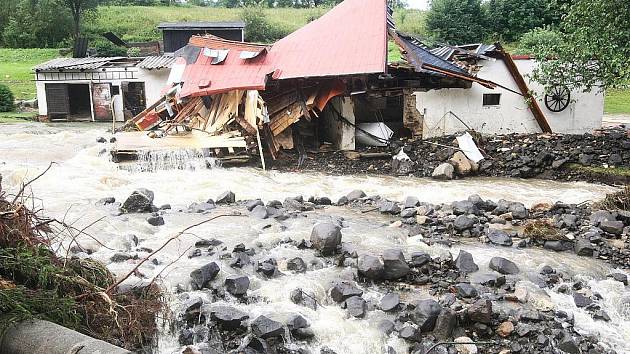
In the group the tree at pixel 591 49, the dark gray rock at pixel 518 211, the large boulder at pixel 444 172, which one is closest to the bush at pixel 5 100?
the large boulder at pixel 444 172

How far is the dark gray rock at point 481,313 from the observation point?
602cm

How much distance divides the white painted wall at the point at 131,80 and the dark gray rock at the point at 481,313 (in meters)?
21.9

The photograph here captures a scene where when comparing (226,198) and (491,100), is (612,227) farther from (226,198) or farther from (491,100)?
(491,100)

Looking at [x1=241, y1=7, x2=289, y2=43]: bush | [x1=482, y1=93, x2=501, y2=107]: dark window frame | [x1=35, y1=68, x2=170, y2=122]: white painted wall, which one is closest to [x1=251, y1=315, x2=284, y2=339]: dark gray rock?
[x1=482, y1=93, x2=501, y2=107]: dark window frame

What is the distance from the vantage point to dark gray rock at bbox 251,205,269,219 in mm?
10305

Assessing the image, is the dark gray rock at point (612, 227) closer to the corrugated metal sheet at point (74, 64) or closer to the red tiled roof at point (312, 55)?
the red tiled roof at point (312, 55)

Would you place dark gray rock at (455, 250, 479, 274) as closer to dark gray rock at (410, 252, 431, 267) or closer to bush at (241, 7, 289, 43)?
dark gray rock at (410, 252, 431, 267)

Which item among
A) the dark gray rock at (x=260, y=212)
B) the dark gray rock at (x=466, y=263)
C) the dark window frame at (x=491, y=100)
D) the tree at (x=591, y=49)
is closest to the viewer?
the dark gray rock at (x=466, y=263)

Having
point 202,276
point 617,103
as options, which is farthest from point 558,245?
point 617,103

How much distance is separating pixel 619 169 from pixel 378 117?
7.39 metres

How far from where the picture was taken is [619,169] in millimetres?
14141

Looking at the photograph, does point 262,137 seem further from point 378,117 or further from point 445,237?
point 445,237

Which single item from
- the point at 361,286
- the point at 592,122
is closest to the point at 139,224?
the point at 361,286

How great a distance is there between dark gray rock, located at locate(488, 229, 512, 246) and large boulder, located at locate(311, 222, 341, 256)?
8.69 ft
